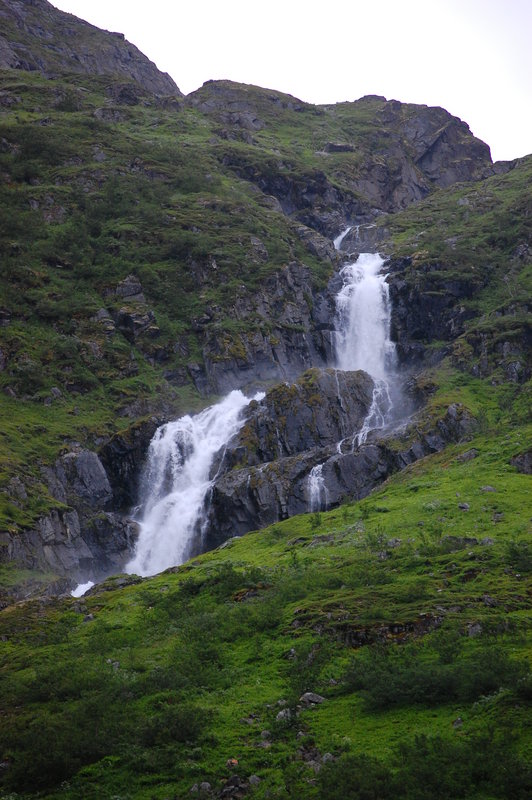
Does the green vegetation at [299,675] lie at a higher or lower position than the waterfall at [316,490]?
higher

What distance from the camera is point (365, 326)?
260 ft

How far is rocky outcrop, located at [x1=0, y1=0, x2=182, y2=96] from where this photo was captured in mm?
145750

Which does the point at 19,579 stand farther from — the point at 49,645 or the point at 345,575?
the point at 345,575

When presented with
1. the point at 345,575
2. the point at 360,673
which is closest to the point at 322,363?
the point at 345,575

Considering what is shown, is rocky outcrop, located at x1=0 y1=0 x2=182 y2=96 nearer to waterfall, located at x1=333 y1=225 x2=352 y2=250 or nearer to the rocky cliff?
the rocky cliff

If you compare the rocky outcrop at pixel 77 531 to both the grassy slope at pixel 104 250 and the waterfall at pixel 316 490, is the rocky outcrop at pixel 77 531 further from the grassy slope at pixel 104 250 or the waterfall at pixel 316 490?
the waterfall at pixel 316 490

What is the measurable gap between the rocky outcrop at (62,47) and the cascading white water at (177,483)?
109 metres

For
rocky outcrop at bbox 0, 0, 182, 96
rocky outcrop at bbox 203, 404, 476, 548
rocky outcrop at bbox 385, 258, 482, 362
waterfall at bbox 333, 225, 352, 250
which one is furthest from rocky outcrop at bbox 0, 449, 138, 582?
rocky outcrop at bbox 0, 0, 182, 96

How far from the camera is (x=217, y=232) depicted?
292 ft

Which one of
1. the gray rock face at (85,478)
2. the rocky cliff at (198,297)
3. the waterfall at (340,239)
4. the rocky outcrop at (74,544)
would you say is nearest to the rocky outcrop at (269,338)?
the rocky cliff at (198,297)

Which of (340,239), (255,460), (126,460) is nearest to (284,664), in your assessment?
(255,460)

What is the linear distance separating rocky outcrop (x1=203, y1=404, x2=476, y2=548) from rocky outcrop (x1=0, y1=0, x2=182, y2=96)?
119921mm

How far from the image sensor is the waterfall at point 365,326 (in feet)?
249

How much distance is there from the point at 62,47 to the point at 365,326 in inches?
5146
